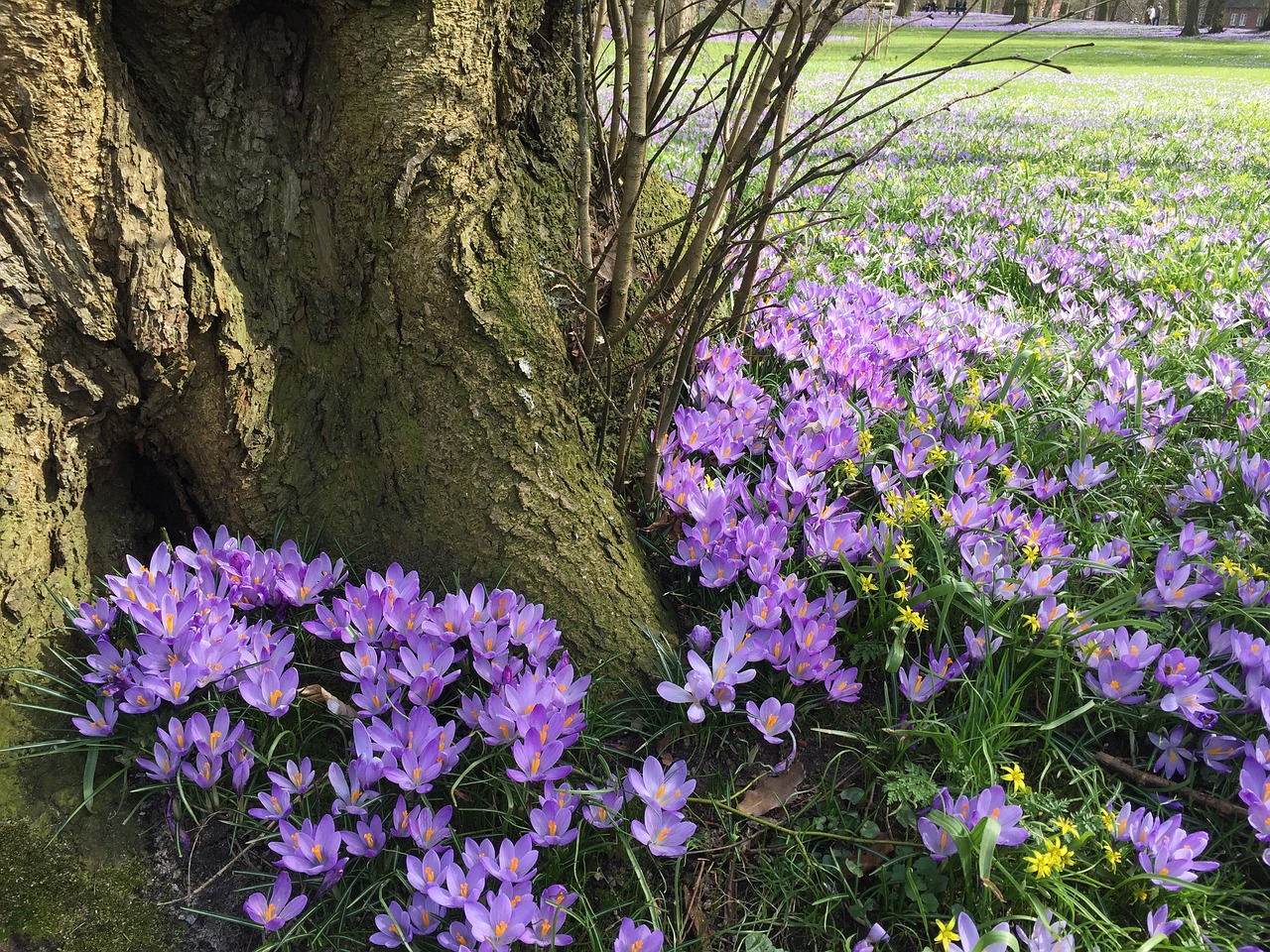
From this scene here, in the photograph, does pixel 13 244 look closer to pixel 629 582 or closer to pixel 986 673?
pixel 629 582

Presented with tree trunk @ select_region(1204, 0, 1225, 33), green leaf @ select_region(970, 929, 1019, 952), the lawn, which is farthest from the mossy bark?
tree trunk @ select_region(1204, 0, 1225, 33)

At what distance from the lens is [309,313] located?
1714 millimetres

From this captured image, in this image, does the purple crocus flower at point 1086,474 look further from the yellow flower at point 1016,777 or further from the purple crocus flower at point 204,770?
the purple crocus flower at point 204,770

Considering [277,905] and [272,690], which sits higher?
[272,690]

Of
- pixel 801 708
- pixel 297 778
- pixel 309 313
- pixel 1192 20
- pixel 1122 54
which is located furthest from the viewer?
pixel 1192 20

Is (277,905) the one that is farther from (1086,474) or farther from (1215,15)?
(1215,15)

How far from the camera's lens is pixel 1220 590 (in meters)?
1.69

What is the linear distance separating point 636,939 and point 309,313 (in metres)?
1.32

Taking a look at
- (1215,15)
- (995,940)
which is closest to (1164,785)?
(995,940)

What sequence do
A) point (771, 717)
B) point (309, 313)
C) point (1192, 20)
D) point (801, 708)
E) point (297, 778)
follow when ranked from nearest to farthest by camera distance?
point (297, 778)
point (771, 717)
point (801, 708)
point (309, 313)
point (1192, 20)

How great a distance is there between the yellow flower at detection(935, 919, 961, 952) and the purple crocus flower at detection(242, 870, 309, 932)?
915mm

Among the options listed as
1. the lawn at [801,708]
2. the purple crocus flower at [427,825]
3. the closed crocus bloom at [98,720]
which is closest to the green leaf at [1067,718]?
the lawn at [801,708]

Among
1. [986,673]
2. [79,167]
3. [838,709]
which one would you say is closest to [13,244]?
[79,167]

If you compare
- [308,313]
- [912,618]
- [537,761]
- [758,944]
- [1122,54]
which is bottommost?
[758,944]
